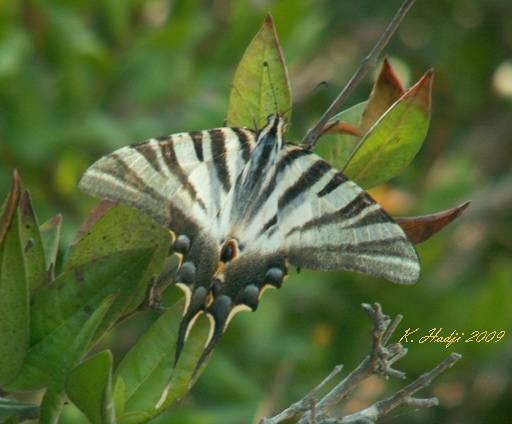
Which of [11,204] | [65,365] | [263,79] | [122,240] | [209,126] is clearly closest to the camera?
[11,204]

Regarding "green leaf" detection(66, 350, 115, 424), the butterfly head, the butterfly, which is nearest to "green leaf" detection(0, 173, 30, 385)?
"green leaf" detection(66, 350, 115, 424)

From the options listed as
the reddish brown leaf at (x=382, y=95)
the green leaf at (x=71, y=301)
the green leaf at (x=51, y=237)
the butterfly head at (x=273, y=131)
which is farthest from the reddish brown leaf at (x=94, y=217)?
the reddish brown leaf at (x=382, y=95)

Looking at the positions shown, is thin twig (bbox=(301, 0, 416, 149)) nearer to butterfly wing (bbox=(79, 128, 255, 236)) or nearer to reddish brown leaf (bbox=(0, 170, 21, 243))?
butterfly wing (bbox=(79, 128, 255, 236))

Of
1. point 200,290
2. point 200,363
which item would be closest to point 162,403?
point 200,363

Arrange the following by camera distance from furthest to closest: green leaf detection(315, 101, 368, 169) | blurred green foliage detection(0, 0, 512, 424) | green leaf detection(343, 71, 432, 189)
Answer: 1. blurred green foliage detection(0, 0, 512, 424)
2. green leaf detection(315, 101, 368, 169)
3. green leaf detection(343, 71, 432, 189)

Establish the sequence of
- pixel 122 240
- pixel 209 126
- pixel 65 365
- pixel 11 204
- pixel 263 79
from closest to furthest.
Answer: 1. pixel 11 204
2. pixel 65 365
3. pixel 122 240
4. pixel 263 79
5. pixel 209 126

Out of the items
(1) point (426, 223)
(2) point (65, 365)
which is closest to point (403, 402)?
(1) point (426, 223)

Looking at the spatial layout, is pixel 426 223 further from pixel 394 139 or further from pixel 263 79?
pixel 263 79
